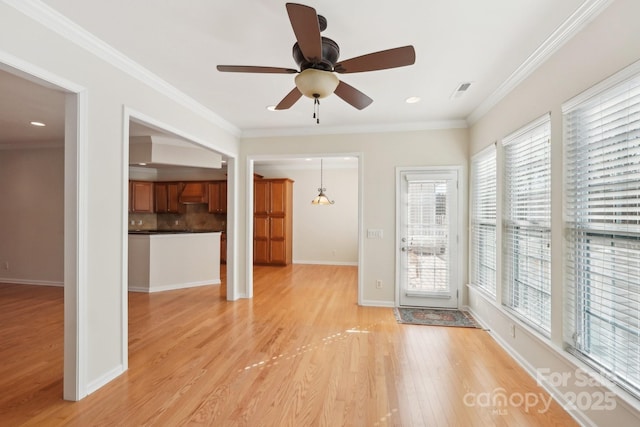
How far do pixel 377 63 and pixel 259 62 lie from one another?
1.18 m

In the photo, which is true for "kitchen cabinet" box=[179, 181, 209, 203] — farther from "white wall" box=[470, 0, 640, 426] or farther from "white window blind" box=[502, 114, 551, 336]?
"white window blind" box=[502, 114, 551, 336]

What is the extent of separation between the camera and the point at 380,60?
5.78 feet

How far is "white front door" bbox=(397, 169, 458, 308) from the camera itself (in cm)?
403

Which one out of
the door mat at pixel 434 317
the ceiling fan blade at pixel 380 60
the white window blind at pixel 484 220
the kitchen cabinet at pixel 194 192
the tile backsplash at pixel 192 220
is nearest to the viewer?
the ceiling fan blade at pixel 380 60

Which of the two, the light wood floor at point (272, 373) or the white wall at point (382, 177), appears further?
the white wall at point (382, 177)

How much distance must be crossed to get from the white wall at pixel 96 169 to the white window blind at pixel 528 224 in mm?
3412

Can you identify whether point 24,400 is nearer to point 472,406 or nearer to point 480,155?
point 472,406

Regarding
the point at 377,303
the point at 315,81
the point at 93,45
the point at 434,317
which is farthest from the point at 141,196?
the point at 434,317

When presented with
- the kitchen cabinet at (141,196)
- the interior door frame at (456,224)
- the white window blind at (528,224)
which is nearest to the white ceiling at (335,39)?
the white window blind at (528,224)

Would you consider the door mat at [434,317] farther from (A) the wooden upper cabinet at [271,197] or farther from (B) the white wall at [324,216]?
(A) the wooden upper cabinet at [271,197]

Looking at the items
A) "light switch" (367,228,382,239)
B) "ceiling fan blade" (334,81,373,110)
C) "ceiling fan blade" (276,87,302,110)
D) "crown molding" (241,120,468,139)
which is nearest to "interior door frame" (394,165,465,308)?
"light switch" (367,228,382,239)

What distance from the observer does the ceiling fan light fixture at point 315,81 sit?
176 centimetres

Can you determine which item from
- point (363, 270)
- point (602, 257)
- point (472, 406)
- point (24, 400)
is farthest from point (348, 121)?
point (24, 400)

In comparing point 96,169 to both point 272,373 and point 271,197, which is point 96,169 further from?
point 271,197
